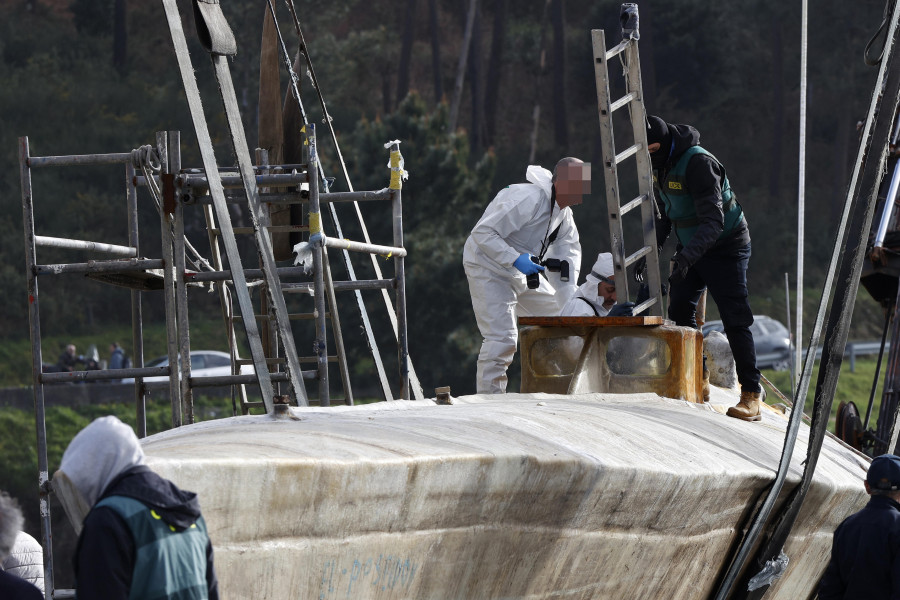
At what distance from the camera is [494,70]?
43812 millimetres

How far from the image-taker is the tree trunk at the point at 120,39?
4397 centimetres

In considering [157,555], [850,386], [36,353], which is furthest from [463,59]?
[157,555]

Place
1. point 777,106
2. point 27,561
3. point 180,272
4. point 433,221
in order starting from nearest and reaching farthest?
point 27,561
point 180,272
point 433,221
point 777,106

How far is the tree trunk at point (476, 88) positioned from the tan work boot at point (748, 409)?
116 feet

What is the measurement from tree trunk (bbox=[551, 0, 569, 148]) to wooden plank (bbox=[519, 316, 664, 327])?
36745 millimetres

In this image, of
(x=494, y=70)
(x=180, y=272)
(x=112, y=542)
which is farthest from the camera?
(x=494, y=70)

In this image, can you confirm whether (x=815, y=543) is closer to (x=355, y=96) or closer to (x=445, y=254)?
(x=445, y=254)

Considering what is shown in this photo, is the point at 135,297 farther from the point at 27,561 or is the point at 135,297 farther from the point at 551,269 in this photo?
the point at 27,561

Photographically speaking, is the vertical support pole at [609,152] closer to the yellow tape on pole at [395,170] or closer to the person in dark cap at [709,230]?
the person in dark cap at [709,230]

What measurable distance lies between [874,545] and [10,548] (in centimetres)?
321

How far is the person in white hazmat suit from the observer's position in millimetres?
8180

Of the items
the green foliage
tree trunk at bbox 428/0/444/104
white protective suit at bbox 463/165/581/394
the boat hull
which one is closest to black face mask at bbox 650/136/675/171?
white protective suit at bbox 463/165/581/394

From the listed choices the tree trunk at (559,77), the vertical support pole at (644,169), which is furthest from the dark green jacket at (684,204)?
Answer: the tree trunk at (559,77)

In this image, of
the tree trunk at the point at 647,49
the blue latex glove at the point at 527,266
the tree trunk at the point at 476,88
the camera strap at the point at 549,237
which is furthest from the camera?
the tree trunk at the point at 476,88
